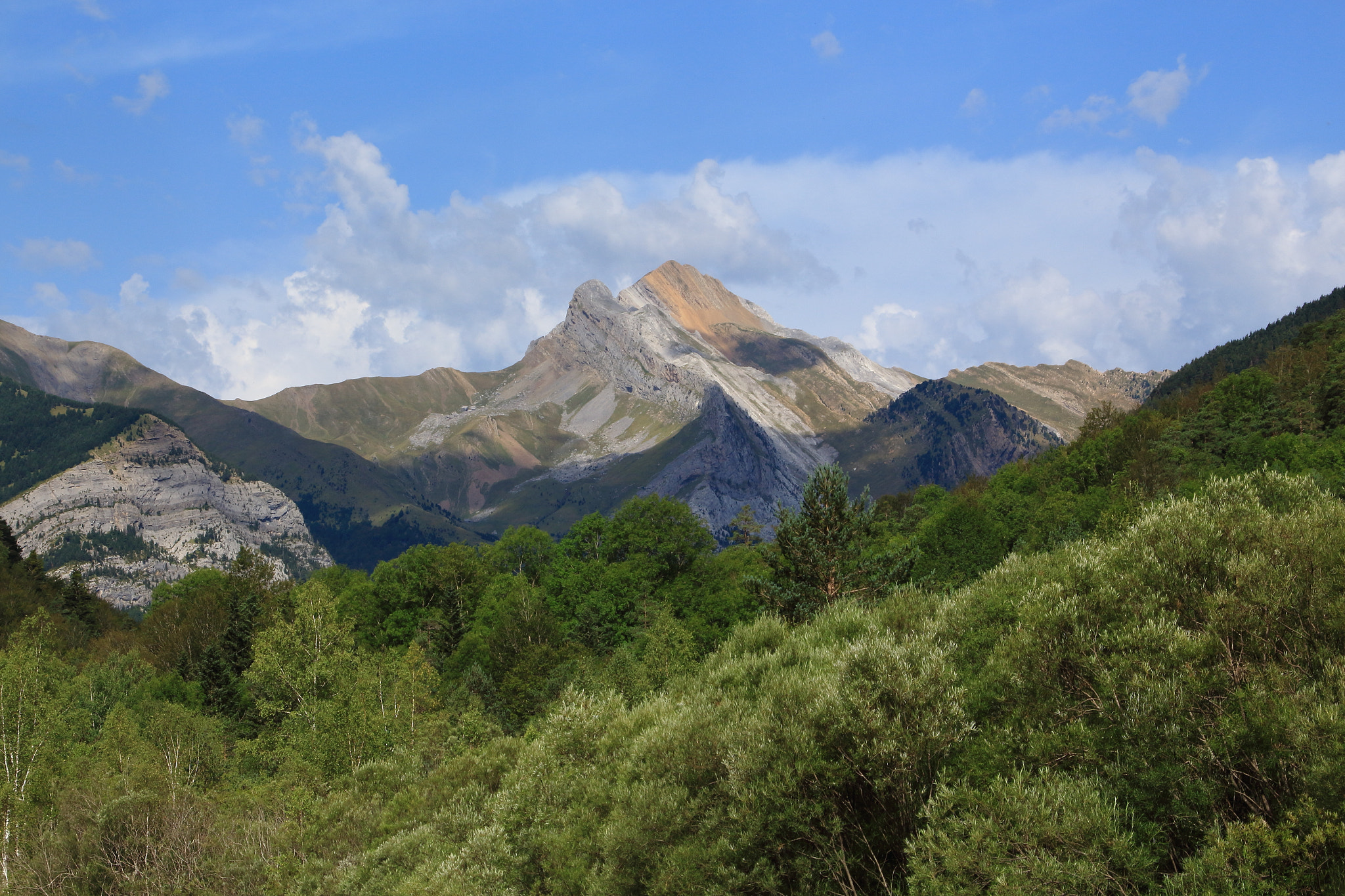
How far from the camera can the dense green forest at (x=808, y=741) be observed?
1486 cm

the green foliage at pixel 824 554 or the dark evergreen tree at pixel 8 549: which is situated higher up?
the dark evergreen tree at pixel 8 549

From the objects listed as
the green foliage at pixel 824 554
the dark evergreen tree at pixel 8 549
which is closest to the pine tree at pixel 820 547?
the green foliage at pixel 824 554

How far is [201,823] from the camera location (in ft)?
150

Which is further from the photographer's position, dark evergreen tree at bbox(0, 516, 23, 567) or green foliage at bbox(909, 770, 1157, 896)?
dark evergreen tree at bbox(0, 516, 23, 567)

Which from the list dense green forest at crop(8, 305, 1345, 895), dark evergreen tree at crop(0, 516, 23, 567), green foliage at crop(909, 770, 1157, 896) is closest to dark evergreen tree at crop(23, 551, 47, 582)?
dark evergreen tree at crop(0, 516, 23, 567)

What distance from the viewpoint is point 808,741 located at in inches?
739

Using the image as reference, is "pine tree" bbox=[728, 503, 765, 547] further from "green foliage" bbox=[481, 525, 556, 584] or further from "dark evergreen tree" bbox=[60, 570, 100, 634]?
"dark evergreen tree" bbox=[60, 570, 100, 634]

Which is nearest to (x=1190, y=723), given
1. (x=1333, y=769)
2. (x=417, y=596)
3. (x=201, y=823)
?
(x=1333, y=769)

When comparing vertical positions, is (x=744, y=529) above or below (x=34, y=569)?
below

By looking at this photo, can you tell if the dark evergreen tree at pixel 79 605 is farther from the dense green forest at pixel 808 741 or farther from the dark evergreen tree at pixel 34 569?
the dense green forest at pixel 808 741

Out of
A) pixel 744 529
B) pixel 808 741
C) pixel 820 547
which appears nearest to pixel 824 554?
pixel 820 547

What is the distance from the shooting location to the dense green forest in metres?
14.9

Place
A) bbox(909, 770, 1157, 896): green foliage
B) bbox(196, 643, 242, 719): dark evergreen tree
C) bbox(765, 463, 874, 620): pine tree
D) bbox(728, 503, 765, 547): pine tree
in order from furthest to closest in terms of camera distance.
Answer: bbox(728, 503, 765, 547): pine tree, bbox(196, 643, 242, 719): dark evergreen tree, bbox(765, 463, 874, 620): pine tree, bbox(909, 770, 1157, 896): green foliage

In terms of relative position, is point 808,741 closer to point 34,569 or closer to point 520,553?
point 520,553
